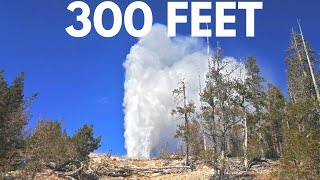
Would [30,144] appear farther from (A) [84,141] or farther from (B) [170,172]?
(B) [170,172]

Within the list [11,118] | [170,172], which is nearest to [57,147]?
[11,118]

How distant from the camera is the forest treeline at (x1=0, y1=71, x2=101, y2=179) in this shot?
3306cm

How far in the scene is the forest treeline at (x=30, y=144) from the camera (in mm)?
33062

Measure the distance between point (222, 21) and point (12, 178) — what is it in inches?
741

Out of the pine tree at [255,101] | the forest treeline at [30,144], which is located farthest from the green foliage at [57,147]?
the pine tree at [255,101]

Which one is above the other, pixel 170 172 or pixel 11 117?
pixel 11 117

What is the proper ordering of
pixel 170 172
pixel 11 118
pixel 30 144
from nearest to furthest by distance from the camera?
1. pixel 30 144
2. pixel 11 118
3. pixel 170 172

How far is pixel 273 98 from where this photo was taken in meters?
59.3

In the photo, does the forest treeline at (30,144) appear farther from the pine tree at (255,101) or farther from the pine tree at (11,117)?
the pine tree at (255,101)

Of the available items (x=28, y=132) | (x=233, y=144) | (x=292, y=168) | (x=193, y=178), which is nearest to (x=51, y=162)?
(x=28, y=132)

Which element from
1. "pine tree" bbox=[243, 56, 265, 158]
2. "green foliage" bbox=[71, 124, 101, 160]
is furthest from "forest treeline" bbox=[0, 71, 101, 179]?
"pine tree" bbox=[243, 56, 265, 158]

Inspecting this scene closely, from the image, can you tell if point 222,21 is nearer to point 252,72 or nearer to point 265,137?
point 252,72

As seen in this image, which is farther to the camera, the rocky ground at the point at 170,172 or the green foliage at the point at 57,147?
the rocky ground at the point at 170,172

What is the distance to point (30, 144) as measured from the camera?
3612 cm
